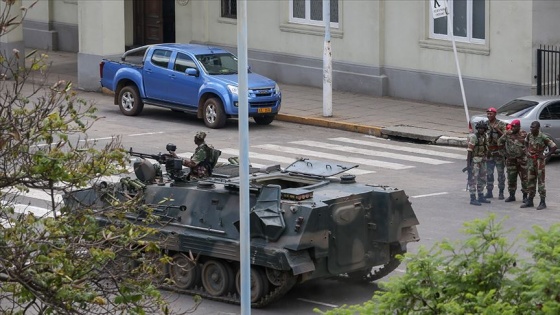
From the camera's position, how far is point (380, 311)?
9258mm

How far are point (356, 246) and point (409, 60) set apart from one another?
15.6 meters

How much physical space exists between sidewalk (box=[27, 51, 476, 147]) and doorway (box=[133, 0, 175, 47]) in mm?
6604

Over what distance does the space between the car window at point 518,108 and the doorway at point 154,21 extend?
15479mm

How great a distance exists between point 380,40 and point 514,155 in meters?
11.0

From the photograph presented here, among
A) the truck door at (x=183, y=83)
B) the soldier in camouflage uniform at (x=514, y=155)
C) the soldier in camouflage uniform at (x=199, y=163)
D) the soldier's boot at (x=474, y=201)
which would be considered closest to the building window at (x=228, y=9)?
the truck door at (x=183, y=83)

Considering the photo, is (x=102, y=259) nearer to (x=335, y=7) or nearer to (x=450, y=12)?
(x=450, y=12)

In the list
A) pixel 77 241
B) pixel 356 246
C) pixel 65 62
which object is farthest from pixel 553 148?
pixel 65 62

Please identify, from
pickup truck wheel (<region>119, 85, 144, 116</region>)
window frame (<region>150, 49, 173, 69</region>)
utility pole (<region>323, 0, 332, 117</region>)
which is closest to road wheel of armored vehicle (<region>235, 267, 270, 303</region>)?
utility pole (<region>323, 0, 332, 117</region>)

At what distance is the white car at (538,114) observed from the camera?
82.3 ft

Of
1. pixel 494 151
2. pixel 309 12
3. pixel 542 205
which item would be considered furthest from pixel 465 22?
pixel 542 205

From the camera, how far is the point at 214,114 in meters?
28.7

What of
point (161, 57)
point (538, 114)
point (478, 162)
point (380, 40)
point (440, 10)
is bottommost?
point (478, 162)

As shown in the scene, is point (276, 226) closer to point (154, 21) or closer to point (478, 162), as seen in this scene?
point (478, 162)

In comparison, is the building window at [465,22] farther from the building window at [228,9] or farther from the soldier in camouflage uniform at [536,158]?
the soldier in camouflage uniform at [536,158]
